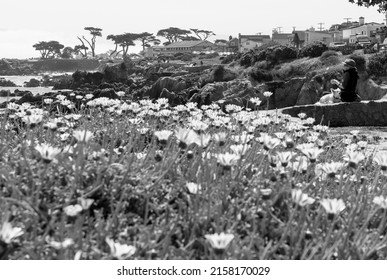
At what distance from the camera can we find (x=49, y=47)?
12438cm

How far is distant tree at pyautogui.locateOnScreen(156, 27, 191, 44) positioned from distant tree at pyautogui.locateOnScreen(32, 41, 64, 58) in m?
25.0

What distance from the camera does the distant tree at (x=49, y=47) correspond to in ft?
404

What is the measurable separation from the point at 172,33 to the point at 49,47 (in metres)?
29.9

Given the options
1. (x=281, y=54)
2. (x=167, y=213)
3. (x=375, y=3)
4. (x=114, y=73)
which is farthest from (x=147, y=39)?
(x=167, y=213)

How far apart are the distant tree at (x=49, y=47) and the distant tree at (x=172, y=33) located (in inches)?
983

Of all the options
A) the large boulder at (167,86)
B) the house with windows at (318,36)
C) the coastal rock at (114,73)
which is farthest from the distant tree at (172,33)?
the large boulder at (167,86)

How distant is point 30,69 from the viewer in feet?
366

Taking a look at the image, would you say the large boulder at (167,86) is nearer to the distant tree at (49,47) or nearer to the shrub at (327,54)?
the shrub at (327,54)

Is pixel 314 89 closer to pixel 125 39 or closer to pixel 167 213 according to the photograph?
pixel 167 213

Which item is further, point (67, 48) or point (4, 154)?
point (67, 48)

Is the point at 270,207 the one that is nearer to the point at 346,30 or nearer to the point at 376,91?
the point at 376,91

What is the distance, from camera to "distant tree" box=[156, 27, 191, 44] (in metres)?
117
